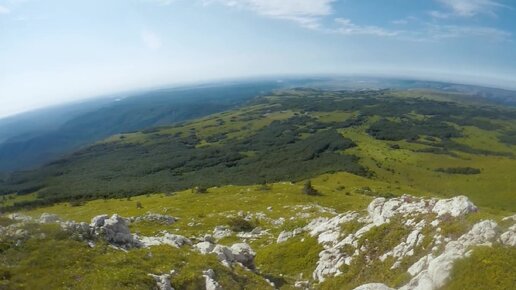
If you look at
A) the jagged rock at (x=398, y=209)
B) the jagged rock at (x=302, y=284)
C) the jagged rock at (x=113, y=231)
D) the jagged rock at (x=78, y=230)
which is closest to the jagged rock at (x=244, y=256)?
the jagged rock at (x=302, y=284)

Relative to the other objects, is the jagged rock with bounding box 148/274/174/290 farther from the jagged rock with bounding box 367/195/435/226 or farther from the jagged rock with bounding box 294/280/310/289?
the jagged rock with bounding box 367/195/435/226

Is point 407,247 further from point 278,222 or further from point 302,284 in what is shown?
point 278,222

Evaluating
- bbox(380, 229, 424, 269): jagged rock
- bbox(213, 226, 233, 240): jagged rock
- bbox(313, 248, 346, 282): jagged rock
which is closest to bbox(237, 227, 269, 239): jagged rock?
bbox(213, 226, 233, 240): jagged rock

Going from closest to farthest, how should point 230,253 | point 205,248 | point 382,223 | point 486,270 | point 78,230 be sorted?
point 486,270 → point 78,230 → point 382,223 → point 230,253 → point 205,248

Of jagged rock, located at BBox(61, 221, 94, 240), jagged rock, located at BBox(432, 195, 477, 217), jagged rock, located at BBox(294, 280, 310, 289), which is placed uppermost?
jagged rock, located at BBox(432, 195, 477, 217)

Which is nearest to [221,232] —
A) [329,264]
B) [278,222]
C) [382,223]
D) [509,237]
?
[278,222]

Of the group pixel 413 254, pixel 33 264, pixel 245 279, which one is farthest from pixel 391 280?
pixel 33 264
